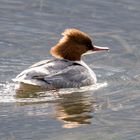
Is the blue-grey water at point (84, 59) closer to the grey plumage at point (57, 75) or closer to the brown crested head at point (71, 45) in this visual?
the grey plumage at point (57, 75)

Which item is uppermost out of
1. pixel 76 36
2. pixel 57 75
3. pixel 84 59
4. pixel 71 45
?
pixel 76 36

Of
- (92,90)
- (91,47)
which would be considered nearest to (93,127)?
(92,90)

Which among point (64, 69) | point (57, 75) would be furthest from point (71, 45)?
point (57, 75)

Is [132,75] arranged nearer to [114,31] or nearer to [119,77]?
[119,77]

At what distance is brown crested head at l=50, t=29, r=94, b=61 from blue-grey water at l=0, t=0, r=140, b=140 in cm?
45

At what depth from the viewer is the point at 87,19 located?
1345 cm

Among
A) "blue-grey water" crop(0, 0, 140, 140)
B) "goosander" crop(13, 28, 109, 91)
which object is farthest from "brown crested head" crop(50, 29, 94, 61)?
"blue-grey water" crop(0, 0, 140, 140)

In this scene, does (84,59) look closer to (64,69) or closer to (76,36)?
(76,36)

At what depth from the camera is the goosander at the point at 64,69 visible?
1016 cm

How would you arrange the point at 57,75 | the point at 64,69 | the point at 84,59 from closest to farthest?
the point at 57,75 < the point at 64,69 < the point at 84,59

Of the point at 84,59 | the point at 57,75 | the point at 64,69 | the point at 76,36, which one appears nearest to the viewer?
the point at 57,75

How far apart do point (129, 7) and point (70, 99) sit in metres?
4.57

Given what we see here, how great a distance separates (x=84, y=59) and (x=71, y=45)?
2.93 feet

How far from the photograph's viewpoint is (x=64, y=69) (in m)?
10.5
